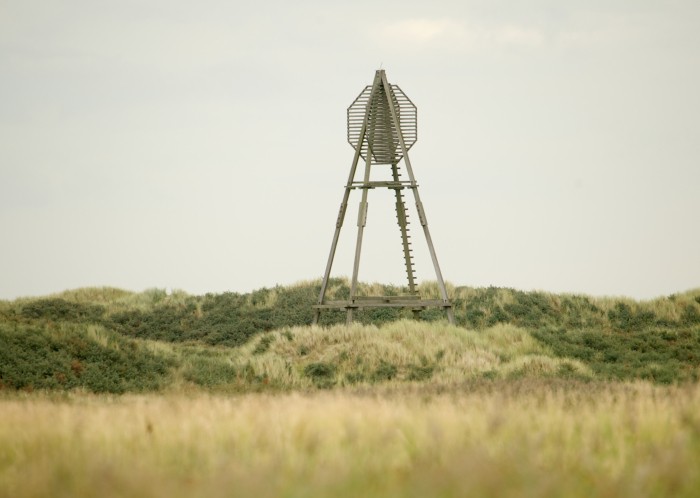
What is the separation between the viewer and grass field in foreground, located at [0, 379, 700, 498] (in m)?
7.77

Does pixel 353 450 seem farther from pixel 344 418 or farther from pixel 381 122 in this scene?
pixel 381 122

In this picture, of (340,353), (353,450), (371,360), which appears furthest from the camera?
(340,353)

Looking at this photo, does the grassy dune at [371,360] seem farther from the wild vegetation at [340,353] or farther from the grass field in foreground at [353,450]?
the grass field in foreground at [353,450]

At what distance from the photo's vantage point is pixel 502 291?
42.5 m

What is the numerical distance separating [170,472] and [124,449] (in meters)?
1.09

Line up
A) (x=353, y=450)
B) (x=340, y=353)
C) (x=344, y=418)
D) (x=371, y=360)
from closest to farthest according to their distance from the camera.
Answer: (x=353, y=450) < (x=344, y=418) < (x=371, y=360) < (x=340, y=353)

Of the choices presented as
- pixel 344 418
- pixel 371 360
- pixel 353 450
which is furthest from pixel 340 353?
pixel 353 450

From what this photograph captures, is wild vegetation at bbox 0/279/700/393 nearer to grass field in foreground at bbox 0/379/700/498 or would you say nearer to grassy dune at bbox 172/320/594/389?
grassy dune at bbox 172/320/594/389

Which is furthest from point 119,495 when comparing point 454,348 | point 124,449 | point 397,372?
point 454,348

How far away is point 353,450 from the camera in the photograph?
964 centimetres

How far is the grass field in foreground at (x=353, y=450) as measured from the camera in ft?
25.5

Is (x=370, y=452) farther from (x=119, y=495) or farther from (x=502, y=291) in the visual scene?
(x=502, y=291)

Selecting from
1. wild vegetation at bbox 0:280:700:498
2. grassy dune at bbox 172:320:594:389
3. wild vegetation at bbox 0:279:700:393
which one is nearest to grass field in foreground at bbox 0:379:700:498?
wild vegetation at bbox 0:280:700:498

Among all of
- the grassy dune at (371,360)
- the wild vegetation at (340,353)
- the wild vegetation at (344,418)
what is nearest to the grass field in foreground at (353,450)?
the wild vegetation at (344,418)
